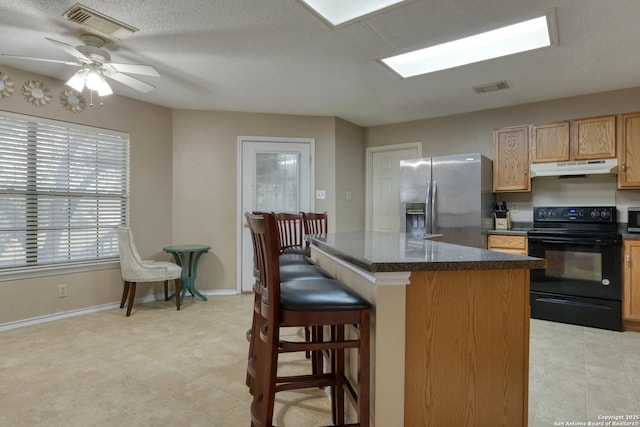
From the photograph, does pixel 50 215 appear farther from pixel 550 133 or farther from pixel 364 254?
pixel 550 133

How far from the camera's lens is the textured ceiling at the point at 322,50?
222 cm

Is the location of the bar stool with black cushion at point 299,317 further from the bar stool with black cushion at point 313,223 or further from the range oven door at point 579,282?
the range oven door at point 579,282

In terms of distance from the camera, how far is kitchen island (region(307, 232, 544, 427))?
1.25 metres

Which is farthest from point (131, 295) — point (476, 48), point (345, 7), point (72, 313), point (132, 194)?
point (476, 48)

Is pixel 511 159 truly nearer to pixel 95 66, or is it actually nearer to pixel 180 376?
pixel 180 376

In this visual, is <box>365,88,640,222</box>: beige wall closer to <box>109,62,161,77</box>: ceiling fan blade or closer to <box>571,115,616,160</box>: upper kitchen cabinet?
<box>571,115,616,160</box>: upper kitchen cabinet

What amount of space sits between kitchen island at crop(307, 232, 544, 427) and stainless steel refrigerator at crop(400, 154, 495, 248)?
2369mm

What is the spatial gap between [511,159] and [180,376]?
394 centimetres

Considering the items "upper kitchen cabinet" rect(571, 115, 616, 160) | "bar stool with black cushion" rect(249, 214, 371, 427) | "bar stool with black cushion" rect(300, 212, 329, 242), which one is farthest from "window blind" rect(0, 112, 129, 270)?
"upper kitchen cabinet" rect(571, 115, 616, 160)

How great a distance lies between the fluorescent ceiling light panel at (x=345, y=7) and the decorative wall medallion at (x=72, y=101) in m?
2.80

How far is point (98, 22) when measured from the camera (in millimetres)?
2365

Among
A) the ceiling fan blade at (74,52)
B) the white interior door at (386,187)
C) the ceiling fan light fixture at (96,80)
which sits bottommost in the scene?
the white interior door at (386,187)

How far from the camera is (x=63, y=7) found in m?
2.21

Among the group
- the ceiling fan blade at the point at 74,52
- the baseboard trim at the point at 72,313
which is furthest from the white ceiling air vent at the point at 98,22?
the baseboard trim at the point at 72,313
